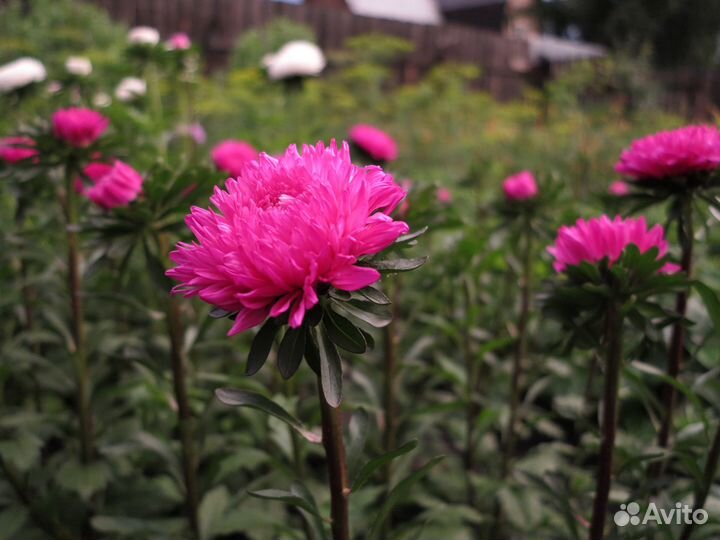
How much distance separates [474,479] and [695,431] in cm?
57

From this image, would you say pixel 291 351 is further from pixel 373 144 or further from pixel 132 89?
pixel 132 89

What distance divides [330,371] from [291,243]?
0.46 ft

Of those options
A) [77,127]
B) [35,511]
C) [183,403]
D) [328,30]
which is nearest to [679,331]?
[183,403]

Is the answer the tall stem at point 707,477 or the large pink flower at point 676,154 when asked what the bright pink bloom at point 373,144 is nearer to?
the large pink flower at point 676,154

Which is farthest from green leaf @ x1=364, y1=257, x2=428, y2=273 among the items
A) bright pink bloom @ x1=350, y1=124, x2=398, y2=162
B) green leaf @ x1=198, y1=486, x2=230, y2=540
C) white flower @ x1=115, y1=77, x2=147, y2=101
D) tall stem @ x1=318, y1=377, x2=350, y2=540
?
white flower @ x1=115, y1=77, x2=147, y2=101

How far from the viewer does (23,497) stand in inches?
48.0

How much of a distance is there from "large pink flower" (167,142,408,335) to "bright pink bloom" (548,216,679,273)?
0.37 metres

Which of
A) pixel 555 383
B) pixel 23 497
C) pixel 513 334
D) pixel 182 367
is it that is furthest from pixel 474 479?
pixel 23 497

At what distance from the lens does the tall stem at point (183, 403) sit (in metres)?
1.08

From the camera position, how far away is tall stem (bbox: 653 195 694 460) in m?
0.89

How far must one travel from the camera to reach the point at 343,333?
59cm

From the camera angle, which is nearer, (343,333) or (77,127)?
(343,333)

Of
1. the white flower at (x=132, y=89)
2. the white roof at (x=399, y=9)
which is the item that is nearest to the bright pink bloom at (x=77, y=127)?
the white flower at (x=132, y=89)

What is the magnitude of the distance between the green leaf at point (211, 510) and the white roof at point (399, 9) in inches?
631
